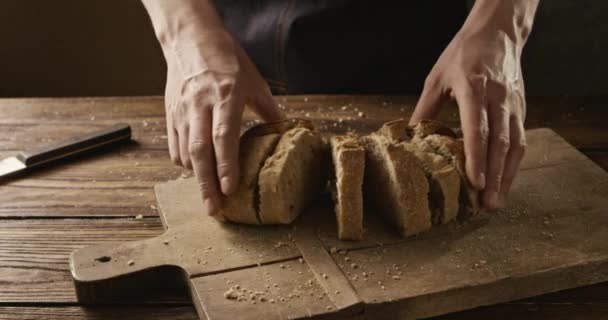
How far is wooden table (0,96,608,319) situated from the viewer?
152 centimetres

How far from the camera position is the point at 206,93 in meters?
1.77

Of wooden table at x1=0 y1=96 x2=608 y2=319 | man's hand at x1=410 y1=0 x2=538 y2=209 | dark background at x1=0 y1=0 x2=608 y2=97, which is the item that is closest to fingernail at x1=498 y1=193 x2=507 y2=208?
man's hand at x1=410 y1=0 x2=538 y2=209

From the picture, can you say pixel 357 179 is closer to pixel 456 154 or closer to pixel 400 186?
pixel 400 186

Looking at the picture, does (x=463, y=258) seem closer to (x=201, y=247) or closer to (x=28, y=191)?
(x=201, y=247)

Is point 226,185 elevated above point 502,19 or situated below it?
below

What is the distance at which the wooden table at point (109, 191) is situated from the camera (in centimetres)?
152

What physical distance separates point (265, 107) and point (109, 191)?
486 mm

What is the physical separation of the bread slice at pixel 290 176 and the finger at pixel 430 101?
1.15 ft

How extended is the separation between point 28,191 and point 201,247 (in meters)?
0.63

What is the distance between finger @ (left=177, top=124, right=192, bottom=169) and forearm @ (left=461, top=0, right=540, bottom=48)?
0.79m

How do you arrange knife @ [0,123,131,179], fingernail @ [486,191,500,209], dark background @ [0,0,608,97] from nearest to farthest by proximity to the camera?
fingernail @ [486,191,500,209] < knife @ [0,123,131,179] < dark background @ [0,0,608,97]

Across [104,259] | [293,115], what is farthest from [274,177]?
[293,115]

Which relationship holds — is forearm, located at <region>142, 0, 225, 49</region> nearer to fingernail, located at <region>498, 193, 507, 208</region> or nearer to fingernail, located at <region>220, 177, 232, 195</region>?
fingernail, located at <region>220, 177, 232, 195</region>

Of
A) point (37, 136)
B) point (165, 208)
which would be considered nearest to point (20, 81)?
point (37, 136)
